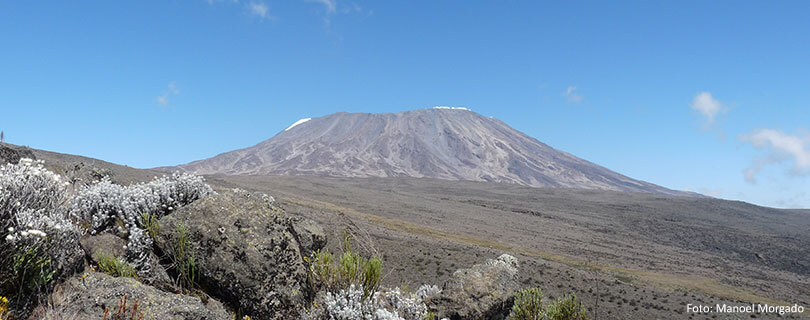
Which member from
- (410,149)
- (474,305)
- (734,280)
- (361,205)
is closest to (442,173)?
(410,149)

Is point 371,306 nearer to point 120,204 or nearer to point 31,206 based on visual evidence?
point 120,204

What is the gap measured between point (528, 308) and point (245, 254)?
12.0ft

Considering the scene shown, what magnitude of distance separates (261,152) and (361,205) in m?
143

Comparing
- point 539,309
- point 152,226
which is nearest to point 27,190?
point 152,226

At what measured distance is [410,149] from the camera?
583 ft

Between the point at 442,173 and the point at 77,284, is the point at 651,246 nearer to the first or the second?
the point at 77,284

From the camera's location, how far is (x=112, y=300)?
320 centimetres

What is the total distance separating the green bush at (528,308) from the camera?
550cm

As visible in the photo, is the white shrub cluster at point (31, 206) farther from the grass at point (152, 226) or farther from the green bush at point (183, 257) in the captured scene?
the green bush at point (183, 257)

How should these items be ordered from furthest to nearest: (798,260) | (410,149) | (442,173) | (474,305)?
(410,149)
(442,173)
(798,260)
(474,305)

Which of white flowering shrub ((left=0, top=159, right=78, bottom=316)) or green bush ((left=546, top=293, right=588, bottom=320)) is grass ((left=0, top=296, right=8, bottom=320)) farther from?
green bush ((left=546, top=293, right=588, bottom=320))

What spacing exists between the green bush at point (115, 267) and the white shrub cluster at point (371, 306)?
5.89 ft

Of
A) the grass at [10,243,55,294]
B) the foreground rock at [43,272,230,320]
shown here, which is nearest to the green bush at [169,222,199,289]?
the foreground rock at [43,272,230,320]

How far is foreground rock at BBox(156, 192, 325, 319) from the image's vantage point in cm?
388
